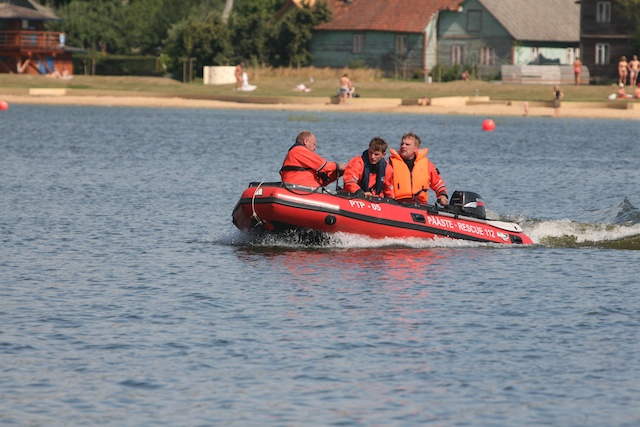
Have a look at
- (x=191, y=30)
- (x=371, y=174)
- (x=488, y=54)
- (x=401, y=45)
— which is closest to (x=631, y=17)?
(x=488, y=54)

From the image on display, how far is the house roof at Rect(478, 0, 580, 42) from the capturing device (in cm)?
7431

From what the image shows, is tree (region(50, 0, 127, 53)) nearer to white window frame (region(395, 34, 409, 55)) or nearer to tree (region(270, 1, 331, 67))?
tree (region(270, 1, 331, 67))

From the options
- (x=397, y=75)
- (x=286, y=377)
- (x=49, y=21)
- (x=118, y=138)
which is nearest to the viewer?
(x=286, y=377)

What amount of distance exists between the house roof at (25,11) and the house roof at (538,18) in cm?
2714

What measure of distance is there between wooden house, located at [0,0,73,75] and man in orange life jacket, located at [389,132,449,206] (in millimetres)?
60250

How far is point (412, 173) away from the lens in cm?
1789

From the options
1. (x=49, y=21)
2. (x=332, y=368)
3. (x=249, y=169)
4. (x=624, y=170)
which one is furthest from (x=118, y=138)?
(x=49, y=21)

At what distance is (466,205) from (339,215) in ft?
6.99

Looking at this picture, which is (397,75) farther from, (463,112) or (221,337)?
(221,337)

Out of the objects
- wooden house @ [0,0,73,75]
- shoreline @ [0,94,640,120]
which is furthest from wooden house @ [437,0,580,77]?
wooden house @ [0,0,73,75]

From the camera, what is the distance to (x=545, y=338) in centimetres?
1250

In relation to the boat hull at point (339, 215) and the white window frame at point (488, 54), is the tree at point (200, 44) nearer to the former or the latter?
the white window frame at point (488, 54)

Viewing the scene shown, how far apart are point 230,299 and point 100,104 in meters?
52.1

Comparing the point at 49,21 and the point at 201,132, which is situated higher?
the point at 49,21
